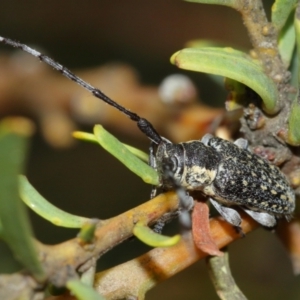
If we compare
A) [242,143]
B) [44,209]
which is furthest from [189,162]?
[44,209]

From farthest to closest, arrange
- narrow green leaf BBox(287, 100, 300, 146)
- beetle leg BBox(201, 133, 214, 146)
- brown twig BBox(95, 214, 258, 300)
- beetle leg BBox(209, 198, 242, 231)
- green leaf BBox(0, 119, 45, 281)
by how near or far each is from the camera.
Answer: beetle leg BBox(201, 133, 214, 146) < beetle leg BBox(209, 198, 242, 231) < narrow green leaf BBox(287, 100, 300, 146) < brown twig BBox(95, 214, 258, 300) < green leaf BBox(0, 119, 45, 281)

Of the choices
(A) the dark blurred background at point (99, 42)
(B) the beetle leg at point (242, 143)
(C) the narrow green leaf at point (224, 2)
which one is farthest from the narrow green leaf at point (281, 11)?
(A) the dark blurred background at point (99, 42)

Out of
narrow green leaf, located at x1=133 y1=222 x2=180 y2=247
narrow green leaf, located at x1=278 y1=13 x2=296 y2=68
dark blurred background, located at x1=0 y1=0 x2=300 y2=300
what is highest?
narrow green leaf, located at x1=278 y1=13 x2=296 y2=68

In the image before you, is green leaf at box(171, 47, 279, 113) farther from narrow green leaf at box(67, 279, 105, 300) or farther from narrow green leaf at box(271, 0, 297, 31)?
narrow green leaf at box(67, 279, 105, 300)

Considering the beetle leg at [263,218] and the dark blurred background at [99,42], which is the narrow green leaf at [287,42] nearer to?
the beetle leg at [263,218]

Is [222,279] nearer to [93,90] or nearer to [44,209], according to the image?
[44,209]

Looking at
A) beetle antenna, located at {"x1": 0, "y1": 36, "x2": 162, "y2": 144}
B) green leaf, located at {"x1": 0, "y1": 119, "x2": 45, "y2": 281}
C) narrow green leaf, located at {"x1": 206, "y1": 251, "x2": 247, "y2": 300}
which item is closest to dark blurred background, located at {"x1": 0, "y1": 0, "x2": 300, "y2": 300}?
beetle antenna, located at {"x1": 0, "y1": 36, "x2": 162, "y2": 144}
